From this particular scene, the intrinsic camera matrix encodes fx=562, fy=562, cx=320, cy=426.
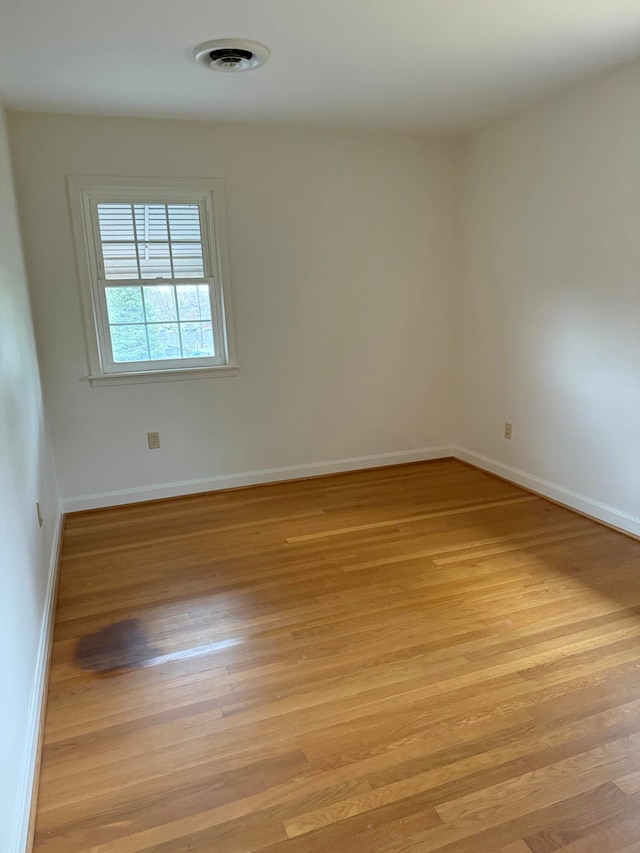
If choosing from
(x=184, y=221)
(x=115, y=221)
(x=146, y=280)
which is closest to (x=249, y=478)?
(x=146, y=280)

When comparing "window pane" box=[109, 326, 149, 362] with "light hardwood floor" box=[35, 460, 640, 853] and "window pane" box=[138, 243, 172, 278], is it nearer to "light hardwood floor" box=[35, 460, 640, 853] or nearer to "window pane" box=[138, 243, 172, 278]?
"window pane" box=[138, 243, 172, 278]

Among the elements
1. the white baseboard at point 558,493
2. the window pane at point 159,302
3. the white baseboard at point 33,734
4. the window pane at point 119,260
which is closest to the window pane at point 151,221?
the window pane at point 119,260

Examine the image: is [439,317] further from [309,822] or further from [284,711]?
[309,822]

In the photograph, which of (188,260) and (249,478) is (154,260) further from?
(249,478)

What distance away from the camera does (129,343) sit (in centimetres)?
361

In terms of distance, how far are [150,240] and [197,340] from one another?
68 centimetres

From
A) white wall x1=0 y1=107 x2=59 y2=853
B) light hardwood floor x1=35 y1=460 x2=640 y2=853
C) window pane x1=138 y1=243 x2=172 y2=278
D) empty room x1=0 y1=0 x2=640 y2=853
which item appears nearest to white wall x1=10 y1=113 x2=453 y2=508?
empty room x1=0 y1=0 x2=640 y2=853

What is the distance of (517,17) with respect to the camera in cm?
223

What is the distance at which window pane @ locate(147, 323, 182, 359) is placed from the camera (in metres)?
3.64

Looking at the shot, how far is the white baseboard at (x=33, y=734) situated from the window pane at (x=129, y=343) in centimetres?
150

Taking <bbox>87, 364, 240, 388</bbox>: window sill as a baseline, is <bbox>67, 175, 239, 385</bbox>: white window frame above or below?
above

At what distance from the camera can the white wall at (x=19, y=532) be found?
56.4 inches

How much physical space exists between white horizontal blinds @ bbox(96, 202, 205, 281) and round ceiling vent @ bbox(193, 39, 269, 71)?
3.55 ft

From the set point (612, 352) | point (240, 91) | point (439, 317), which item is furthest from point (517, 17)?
point (439, 317)
